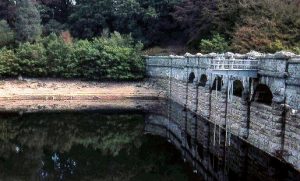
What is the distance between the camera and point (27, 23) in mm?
65562

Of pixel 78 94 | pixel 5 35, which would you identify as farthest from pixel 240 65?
pixel 5 35

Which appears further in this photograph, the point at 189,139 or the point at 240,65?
the point at 189,139

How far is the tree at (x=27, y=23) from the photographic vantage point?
64750 mm

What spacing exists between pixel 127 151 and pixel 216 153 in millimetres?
5464

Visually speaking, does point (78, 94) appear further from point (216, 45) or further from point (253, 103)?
point (253, 103)

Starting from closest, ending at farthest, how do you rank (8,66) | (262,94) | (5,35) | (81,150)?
(262,94) → (81,150) → (8,66) → (5,35)

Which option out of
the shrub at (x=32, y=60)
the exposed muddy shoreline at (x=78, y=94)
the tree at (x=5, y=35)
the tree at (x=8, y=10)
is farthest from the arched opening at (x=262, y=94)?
the tree at (x=8, y=10)

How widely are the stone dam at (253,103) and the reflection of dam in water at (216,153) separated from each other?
21 centimetres

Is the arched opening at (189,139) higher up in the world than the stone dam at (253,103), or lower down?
lower down

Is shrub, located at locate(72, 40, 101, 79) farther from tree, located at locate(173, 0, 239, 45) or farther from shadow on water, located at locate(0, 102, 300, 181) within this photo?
shadow on water, located at locate(0, 102, 300, 181)

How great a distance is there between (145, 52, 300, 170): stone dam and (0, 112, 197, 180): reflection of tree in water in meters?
4.34

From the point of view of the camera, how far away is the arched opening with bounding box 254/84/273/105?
26.7 m

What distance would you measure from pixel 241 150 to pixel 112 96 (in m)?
31.4

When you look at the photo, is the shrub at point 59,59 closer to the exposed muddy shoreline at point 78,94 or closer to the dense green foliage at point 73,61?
the dense green foliage at point 73,61
